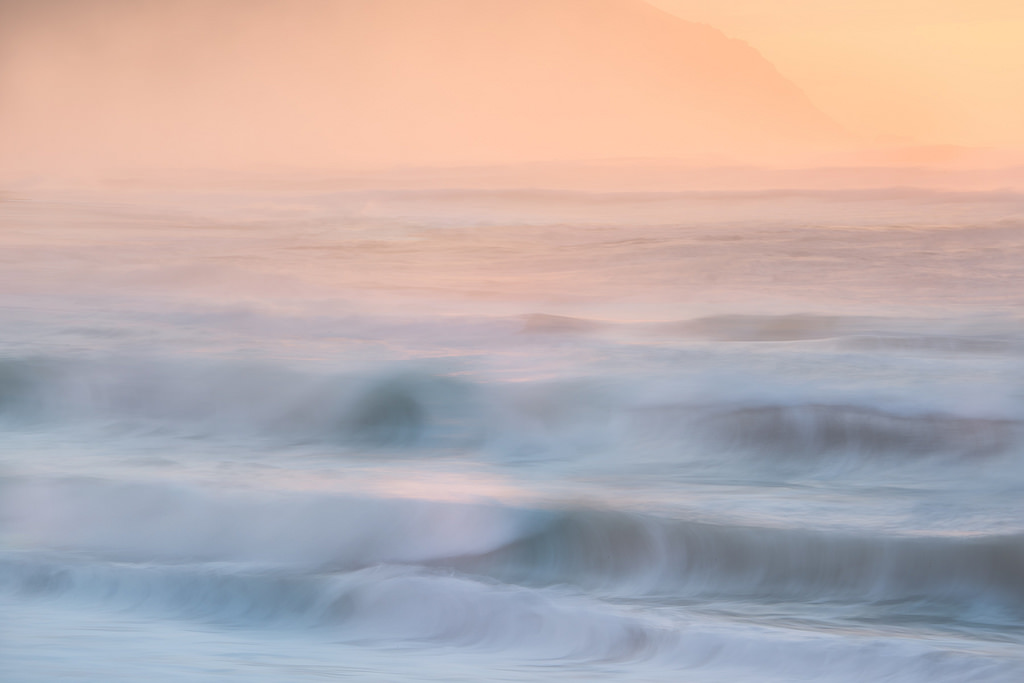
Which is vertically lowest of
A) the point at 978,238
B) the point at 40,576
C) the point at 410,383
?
the point at 40,576

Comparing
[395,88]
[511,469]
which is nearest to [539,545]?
[511,469]

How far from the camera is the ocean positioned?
238 centimetres

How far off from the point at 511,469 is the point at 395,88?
9.68 meters

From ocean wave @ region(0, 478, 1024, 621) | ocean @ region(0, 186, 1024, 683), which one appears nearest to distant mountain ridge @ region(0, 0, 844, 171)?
ocean @ region(0, 186, 1024, 683)

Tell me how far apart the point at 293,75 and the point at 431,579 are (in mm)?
12115

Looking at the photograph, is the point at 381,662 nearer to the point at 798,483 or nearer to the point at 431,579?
the point at 431,579

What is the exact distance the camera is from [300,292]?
22.6 ft

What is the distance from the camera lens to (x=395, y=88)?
12.7 meters

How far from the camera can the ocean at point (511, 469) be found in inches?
93.5

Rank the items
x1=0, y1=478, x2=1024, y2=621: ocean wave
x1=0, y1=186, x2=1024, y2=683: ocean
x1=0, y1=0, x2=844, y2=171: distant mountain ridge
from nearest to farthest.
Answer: x1=0, y1=186, x2=1024, y2=683: ocean, x1=0, y1=478, x2=1024, y2=621: ocean wave, x1=0, y1=0, x2=844, y2=171: distant mountain ridge

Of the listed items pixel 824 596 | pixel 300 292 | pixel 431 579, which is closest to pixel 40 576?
pixel 431 579

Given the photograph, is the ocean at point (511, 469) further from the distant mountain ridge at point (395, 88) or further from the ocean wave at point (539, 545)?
the distant mountain ridge at point (395, 88)

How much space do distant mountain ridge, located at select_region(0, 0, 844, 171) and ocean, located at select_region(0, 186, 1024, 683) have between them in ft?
14.2

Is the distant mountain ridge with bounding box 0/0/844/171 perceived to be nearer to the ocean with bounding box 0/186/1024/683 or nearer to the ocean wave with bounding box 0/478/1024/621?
the ocean with bounding box 0/186/1024/683
